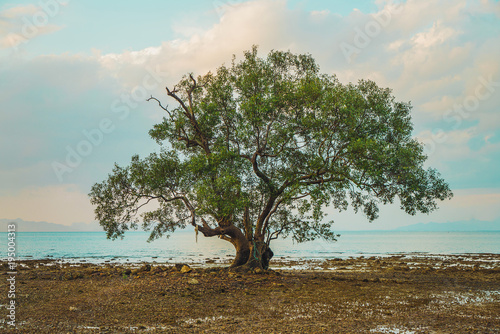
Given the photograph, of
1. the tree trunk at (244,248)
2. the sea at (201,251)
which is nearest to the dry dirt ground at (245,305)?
the tree trunk at (244,248)

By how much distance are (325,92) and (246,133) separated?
5.42 m

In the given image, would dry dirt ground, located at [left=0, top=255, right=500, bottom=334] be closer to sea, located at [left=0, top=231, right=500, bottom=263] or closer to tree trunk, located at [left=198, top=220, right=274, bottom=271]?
tree trunk, located at [left=198, top=220, right=274, bottom=271]

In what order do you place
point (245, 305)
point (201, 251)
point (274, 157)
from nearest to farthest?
point (245, 305) < point (274, 157) < point (201, 251)

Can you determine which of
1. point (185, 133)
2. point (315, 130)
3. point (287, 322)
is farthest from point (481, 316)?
point (185, 133)

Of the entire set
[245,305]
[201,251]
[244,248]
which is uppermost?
[244,248]

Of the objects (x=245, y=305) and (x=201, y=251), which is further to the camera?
(x=201, y=251)

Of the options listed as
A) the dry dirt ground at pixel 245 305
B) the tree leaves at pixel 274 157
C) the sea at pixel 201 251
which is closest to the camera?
the dry dirt ground at pixel 245 305

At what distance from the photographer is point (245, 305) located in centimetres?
1524

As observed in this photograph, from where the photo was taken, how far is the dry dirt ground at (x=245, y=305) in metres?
11.6

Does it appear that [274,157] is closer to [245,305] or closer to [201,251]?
[245,305]

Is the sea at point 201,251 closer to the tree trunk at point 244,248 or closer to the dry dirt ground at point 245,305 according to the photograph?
the dry dirt ground at point 245,305

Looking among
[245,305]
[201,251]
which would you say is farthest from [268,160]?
[201,251]

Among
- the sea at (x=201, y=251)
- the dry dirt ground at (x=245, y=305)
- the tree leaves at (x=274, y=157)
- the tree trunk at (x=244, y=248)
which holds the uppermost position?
the tree leaves at (x=274, y=157)

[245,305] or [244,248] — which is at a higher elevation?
[244,248]
